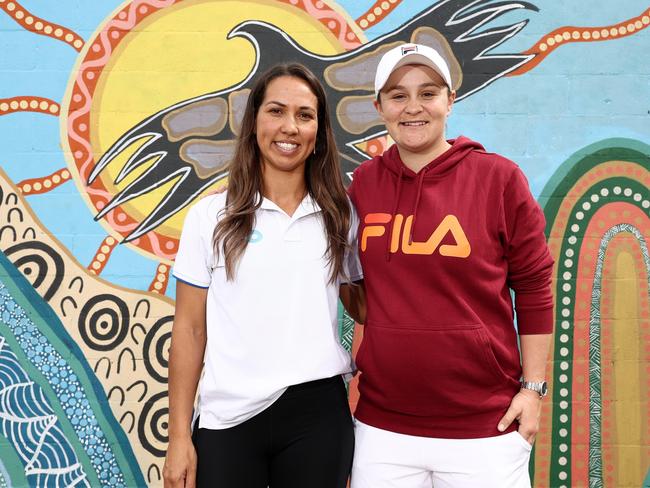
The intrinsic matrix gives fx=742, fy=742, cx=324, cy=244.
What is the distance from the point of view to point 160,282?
3686mm

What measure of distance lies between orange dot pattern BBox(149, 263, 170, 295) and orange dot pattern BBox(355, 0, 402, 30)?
156 centimetres

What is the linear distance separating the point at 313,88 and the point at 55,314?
206 cm

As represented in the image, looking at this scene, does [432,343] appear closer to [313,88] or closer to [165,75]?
[313,88]

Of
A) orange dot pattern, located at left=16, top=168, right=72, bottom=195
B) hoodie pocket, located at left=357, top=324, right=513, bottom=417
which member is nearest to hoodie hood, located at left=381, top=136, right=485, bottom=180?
hoodie pocket, located at left=357, top=324, right=513, bottom=417

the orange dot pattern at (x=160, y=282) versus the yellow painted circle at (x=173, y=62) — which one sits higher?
the yellow painted circle at (x=173, y=62)

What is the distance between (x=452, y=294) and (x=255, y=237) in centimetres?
61

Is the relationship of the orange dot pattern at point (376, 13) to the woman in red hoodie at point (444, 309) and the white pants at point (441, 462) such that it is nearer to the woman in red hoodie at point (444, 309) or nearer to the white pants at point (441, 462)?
the woman in red hoodie at point (444, 309)

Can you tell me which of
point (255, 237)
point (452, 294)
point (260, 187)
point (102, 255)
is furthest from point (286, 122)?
point (102, 255)

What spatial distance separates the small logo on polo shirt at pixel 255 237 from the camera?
225 cm

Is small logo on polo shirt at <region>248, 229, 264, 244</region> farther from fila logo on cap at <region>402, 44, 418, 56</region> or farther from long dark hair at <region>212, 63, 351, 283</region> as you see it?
fila logo on cap at <region>402, 44, 418, 56</region>

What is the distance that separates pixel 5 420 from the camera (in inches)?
146

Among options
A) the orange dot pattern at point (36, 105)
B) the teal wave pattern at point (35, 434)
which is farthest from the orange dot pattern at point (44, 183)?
the teal wave pattern at point (35, 434)

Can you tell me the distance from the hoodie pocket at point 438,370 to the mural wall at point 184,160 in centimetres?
142

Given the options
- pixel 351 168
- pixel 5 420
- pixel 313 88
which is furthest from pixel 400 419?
pixel 5 420
